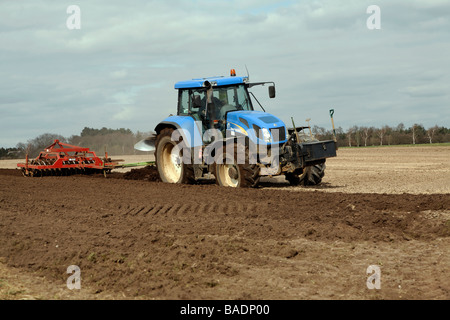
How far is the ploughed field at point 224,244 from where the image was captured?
5496 mm

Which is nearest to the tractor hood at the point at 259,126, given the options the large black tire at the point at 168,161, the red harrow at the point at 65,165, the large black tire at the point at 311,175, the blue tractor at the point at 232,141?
the blue tractor at the point at 232,141

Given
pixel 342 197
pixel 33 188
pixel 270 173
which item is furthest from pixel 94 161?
pixel 342 197

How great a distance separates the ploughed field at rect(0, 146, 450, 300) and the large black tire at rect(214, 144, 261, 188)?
1.70ft

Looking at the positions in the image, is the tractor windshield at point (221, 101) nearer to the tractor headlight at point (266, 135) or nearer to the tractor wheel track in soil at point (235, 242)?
the tractor headlight at point (266, 135)

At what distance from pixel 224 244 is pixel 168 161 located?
26.6 feet

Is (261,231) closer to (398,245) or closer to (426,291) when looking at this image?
(398,245)

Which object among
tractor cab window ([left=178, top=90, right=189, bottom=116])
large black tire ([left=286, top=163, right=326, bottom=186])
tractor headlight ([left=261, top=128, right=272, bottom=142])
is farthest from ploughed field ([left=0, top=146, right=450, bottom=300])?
tractor cab window ([left=178, top=90, right=189, bottom=116])

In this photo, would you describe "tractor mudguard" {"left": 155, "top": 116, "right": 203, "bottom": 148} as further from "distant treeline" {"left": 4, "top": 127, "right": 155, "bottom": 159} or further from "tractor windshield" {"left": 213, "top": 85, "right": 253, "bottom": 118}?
"distant treeline" {"left": 4, "top": 127, "right": 155, "bottom": 159}

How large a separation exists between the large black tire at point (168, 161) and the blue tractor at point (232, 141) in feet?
0.08

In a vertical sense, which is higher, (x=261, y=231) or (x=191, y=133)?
(x=191, y=133)

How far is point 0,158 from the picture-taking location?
38562mm

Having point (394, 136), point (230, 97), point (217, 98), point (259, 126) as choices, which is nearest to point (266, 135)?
point (259, 126)

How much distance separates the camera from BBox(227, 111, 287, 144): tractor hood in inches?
484
